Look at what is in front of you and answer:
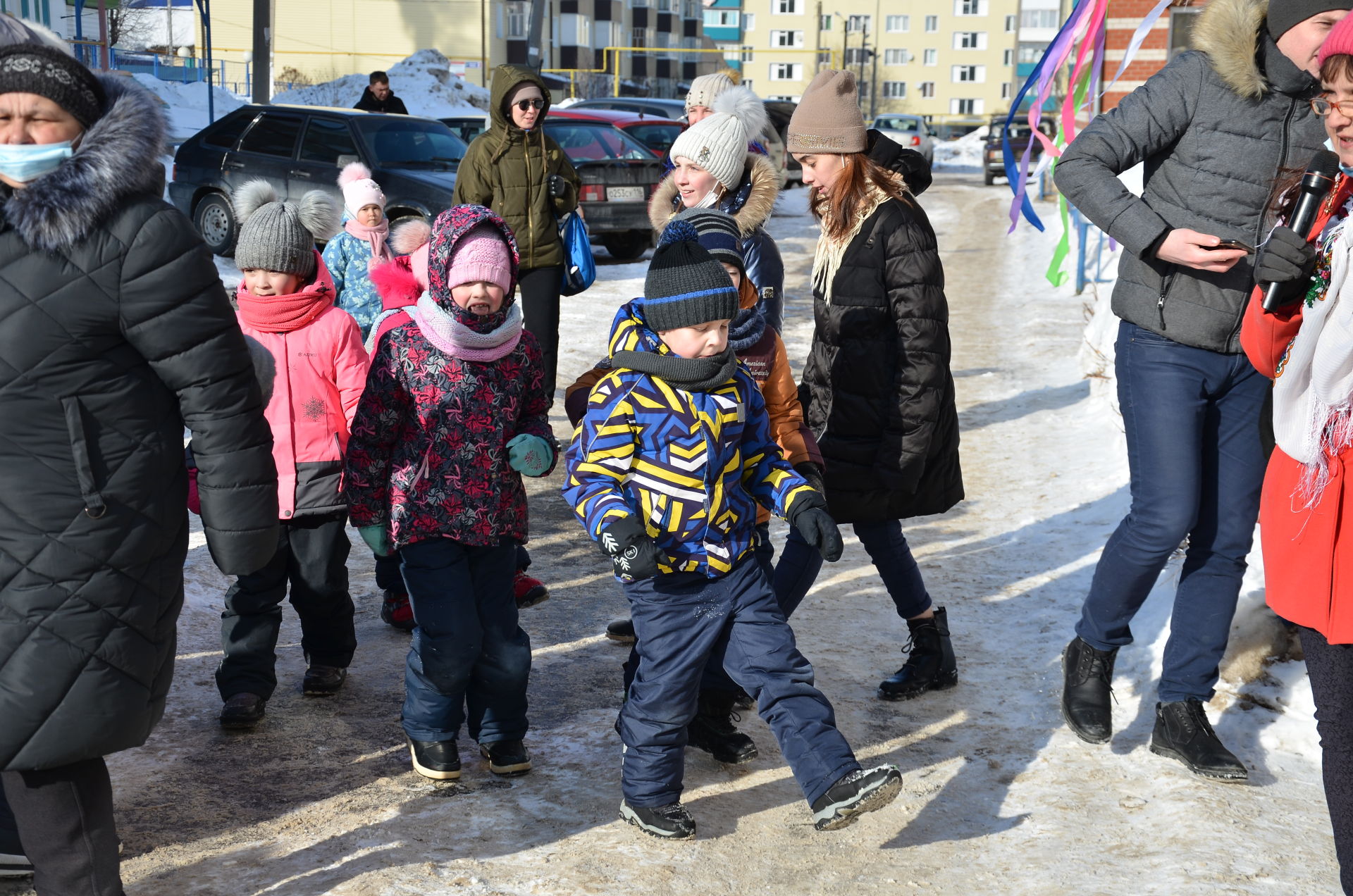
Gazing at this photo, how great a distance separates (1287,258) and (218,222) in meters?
13.0

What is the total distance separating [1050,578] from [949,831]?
234 cm

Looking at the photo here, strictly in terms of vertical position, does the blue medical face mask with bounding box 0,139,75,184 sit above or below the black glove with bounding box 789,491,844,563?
above

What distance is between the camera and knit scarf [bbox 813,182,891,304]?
4.14 meters

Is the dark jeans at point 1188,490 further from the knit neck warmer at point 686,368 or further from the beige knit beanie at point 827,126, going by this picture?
the knit neck warmer at point 686,368

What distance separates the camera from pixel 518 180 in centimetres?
706

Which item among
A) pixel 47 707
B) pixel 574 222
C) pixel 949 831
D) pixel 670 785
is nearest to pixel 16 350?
pixel 47 707

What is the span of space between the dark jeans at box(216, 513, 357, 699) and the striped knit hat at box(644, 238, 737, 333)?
4.88 feet

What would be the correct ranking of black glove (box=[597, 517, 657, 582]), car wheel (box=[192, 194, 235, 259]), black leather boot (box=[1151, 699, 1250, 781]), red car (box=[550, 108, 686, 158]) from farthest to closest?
1. red car (box=[550, 108, 686, 158])
2. car wheel (box=[192, 194, 235, 259])
3. black leather boot (box=[1151, 699, 1250, 781])
4. black glove (box=[597, 517, 657, 582])

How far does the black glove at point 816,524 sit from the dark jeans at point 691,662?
8.7 inches

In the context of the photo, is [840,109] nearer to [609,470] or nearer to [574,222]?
[609,470]

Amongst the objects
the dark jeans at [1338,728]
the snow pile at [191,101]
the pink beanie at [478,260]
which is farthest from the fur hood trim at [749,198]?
the snow pile at [191,101]

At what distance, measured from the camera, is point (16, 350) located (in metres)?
2.51

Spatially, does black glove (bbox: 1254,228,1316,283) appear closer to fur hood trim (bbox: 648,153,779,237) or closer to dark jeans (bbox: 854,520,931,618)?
dark jeans (bbox: 854,520,931,618)

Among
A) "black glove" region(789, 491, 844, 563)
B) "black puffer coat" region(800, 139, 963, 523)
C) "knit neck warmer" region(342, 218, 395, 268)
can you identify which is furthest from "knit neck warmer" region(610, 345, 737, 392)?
"knit neck warmer" region(342, 218, 395, 268)
